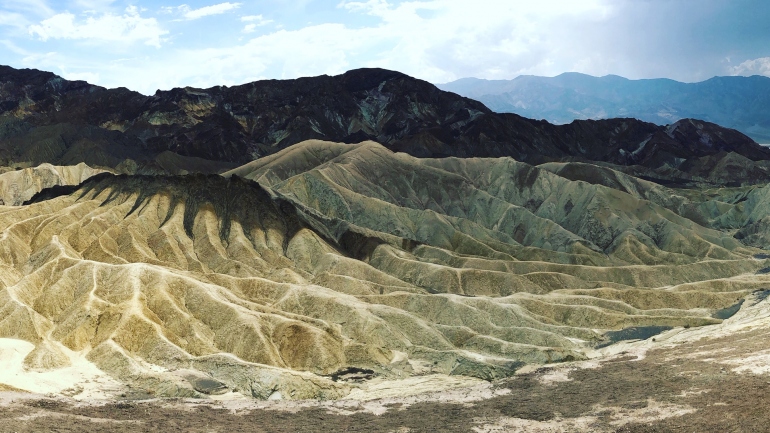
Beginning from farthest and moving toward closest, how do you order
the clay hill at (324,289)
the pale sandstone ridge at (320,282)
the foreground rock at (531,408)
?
the pale sandstone ridge at (320,282)
the clay hill at (324,289)
the foreground rock at (531,408)

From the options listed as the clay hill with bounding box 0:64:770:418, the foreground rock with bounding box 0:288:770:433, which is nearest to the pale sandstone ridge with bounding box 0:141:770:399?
the clay hill with bounding box 0:64:770:418

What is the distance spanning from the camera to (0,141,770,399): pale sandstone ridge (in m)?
81.9

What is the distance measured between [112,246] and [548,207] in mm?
126945

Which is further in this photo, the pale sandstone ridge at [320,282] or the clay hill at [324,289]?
the pale sandstone ridge at [320,282]

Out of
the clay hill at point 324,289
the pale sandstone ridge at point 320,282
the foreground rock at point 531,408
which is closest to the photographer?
the foreground rock at point 531,408

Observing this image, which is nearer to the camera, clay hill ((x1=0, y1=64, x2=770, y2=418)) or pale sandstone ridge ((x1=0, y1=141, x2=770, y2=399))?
clay hill ((x1=0, y1=64, x2=770, y2=418))

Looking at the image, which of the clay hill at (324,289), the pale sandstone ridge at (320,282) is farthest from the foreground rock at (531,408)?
the pale sandstone ridge at (320,282)

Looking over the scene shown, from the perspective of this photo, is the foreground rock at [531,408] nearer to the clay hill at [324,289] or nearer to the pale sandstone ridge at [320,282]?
the clay hill at [324,289]

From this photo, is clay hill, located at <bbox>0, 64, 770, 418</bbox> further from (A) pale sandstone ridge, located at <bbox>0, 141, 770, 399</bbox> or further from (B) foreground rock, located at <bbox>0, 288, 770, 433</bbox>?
(B) foreground rock, located at <bbox>0, 288, 770, 433</bbox>

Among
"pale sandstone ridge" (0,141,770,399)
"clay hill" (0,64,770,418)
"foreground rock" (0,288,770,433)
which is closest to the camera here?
"foreground rock" (0,288,770,433)

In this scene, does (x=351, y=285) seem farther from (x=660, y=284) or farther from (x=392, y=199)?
(x=392, y=199)

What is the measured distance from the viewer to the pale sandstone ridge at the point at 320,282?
8194 centimetres

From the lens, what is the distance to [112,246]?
392 feet

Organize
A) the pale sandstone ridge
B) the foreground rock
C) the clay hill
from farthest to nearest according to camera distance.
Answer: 1. the pale sandstone ridge
2. the clay hill
3. the foreground rock
